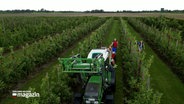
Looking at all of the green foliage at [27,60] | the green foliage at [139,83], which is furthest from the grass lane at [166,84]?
the green foliage at [27,60]

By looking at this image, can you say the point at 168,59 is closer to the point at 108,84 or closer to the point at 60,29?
the point at 108,84

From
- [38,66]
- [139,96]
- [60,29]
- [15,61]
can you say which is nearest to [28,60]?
[15,61]

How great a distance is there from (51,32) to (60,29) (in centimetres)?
476

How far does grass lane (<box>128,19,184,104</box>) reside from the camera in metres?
12.5

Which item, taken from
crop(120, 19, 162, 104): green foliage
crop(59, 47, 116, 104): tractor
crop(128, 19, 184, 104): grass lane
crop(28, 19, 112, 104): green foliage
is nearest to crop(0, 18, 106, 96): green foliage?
crop(28, 19, 112, 104): green foliage

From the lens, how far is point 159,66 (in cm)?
1836

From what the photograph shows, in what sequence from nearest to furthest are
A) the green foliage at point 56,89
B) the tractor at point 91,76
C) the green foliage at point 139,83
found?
the green foliage at point 139,83, the green foliage at point 56,89, the tractor at point 91,76

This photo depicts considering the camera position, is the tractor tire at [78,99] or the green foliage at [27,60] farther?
the green foliage at [27,60]

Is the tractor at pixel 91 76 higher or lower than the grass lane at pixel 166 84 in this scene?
higher

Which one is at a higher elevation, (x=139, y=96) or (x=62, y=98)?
(x=139, y=96)

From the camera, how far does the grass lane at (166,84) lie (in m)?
12.5

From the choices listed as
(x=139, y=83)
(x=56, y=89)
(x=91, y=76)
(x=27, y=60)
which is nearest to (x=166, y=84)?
(x=139, y=83)

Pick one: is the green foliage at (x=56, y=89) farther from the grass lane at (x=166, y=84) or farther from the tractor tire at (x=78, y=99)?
the grass lane at (x=166, y=84)

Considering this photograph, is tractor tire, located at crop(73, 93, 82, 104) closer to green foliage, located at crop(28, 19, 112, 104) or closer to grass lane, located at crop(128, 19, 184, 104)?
green foliage, located at crop(28, 19, 112, 104)
